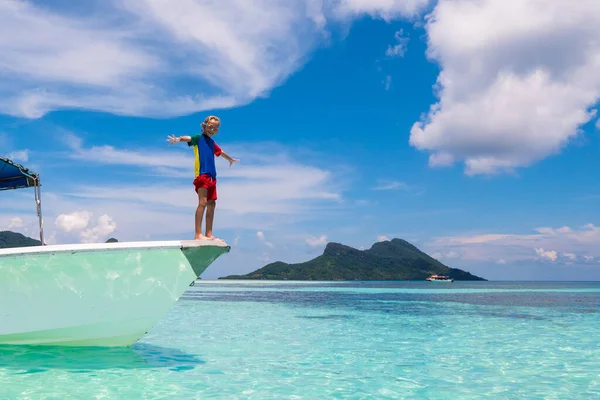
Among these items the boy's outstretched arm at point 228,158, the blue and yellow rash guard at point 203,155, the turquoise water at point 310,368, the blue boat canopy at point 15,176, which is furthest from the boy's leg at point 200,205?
the blue boat canopy at point 15,176

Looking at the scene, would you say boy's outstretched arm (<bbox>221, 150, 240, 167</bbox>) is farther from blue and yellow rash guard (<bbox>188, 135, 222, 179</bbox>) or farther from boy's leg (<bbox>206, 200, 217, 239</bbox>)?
boy's leg (<bbox>206, 200, 217, 239</bbox>)

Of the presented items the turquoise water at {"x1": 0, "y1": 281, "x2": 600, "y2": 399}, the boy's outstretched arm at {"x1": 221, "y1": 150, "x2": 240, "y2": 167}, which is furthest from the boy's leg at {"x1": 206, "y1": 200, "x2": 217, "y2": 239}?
the turquoise water at {"x1": 0, "y1": 281, "x2": 600, "y2": 399}

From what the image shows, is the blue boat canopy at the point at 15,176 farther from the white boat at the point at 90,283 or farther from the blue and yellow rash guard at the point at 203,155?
the blue and yellow rash guard at the point at 203,155

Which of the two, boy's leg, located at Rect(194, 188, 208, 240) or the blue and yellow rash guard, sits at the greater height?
the blue and yellow rash guard

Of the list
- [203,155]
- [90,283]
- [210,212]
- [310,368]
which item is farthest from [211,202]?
[310,368]

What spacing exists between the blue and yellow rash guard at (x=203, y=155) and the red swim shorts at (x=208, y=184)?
0.06 meters

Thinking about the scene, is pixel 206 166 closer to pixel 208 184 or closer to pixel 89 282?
pixel 208 184

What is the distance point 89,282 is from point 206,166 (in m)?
2.78

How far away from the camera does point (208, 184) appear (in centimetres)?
745

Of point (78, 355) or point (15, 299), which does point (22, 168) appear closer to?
point (15, 299)

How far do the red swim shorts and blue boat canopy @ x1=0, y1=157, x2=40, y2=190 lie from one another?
4.52m

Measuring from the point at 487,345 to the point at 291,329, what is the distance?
543cm

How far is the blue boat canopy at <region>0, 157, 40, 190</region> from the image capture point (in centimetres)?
966

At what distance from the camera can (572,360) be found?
8883 mm
